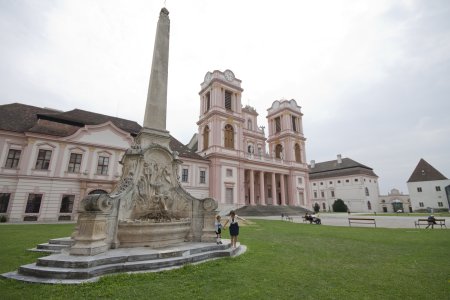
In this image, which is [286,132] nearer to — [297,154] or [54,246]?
[297,154]

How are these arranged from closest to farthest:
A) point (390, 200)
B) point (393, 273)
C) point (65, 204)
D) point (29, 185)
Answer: point (393, 273)
point (29, 185)
point (65, 204)
point (390, 200)

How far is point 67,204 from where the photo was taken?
917 inches

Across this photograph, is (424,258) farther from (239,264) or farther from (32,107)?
(32,107)

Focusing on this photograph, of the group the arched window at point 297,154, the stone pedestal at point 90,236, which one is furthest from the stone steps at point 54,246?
the arched window at point 297,154

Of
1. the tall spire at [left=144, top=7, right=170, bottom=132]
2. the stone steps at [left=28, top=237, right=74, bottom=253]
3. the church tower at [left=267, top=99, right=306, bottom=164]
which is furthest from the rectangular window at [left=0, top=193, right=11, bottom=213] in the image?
the church tower at [left=267, top=99, right=306, bottom=164]

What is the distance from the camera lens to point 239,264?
6352 millimetres

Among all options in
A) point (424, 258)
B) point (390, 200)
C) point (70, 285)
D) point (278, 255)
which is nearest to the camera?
point (70, 285)

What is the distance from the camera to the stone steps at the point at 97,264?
4.79 meters

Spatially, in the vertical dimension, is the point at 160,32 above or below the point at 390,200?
above

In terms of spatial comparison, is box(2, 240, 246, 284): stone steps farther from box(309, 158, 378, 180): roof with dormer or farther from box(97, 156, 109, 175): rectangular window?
box(309, 158, 378, 180): roof with dormer

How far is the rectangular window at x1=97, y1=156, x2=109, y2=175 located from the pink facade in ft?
50.4

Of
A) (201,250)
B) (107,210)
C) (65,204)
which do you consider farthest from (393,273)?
(65,204)

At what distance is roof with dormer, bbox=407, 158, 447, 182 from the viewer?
56291 millimetres

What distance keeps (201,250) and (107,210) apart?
10.2ft
